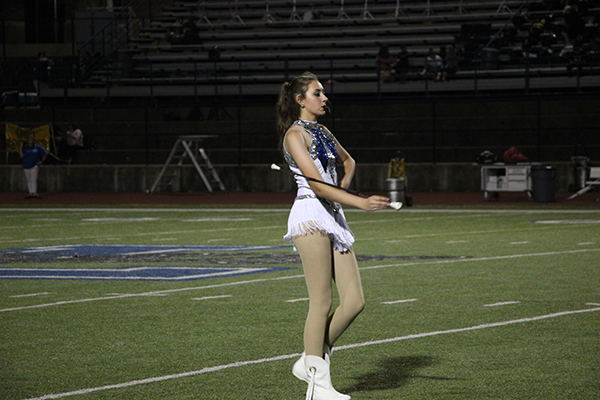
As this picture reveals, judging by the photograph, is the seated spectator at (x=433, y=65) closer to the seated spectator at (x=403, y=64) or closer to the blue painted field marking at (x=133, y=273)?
the seated spectator at (x=403, y=64)

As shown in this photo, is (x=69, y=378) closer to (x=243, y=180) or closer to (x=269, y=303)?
(x=269, y=303)

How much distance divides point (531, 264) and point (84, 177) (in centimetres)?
2290

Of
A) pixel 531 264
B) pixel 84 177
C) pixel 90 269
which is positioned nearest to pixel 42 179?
pixel 84 177

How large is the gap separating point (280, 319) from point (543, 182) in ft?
60.3

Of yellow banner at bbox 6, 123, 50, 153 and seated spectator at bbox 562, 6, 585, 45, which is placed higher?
seated spectator at bbox 562, 6, 585, 45

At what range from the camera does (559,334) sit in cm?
791

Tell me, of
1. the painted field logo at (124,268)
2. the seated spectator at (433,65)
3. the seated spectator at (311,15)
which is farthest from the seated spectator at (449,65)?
the painted field logo at (124,268)

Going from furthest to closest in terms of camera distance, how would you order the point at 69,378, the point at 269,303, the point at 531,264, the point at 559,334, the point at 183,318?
the point at 531,264
the point at 269,303
the point at 183,318
the point at 559,334
the point at 69,378

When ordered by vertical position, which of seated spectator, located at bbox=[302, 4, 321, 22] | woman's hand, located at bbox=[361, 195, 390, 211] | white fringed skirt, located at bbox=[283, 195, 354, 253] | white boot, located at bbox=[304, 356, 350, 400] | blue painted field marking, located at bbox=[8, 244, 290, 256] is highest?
seated spectator, located at bbox=[302, 4, 321, 22]

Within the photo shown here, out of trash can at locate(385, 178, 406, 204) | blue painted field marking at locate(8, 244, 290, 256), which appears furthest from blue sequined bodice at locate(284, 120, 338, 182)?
trash can at locate(385, 178, 406, 204)

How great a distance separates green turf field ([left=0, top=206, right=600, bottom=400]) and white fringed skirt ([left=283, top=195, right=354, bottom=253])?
98cm

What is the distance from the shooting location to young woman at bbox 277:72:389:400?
19.0 feet

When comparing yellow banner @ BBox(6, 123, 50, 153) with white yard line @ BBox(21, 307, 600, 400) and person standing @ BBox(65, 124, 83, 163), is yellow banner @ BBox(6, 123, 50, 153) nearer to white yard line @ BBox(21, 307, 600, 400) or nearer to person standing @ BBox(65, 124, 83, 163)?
person standing @ BBox(65, 124, 83, 163)

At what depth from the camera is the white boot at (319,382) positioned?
225 inches
